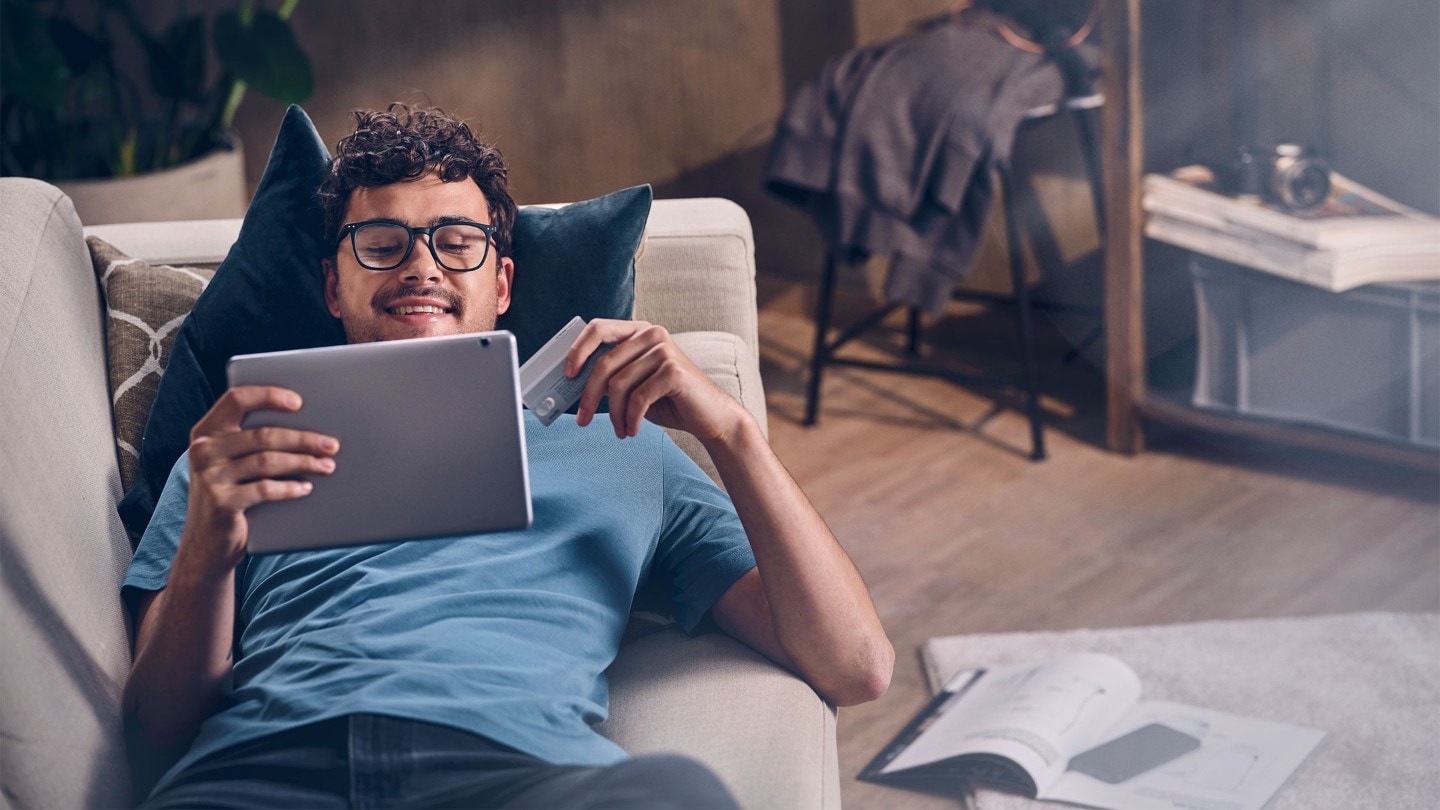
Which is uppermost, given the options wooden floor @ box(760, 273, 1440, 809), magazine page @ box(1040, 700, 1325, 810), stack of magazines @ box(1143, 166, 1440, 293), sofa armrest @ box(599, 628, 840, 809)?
sofa armrest @ box(599, 628, 840, 809)

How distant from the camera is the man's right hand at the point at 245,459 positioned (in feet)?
3.46

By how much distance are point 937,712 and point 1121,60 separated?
1220 millimetres

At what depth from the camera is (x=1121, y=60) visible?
253 centimetres

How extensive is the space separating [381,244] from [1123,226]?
1620 millimetres

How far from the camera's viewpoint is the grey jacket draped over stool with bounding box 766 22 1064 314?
2.55 meters

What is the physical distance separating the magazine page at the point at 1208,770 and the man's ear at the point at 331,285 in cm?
99

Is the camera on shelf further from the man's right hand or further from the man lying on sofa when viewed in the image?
the man's right hand

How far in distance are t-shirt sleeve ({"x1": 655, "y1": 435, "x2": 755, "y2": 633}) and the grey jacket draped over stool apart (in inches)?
53.6

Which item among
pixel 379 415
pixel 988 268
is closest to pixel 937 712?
pixel 379 415

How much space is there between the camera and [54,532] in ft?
3.80

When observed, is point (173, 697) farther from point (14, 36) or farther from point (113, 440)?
point (14, 36)

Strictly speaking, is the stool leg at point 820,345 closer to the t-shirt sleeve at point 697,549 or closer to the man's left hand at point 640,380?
the t-shirt sleeve at point 697,549

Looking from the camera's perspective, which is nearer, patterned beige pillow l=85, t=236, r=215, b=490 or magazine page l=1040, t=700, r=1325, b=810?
patterned beige pillow l=85, t=236, r=215, b=490

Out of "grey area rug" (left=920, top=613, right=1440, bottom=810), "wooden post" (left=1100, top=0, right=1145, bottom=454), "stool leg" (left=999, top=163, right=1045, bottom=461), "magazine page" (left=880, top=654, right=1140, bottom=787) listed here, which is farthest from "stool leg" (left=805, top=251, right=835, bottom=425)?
"magazine page" (left=880, top=654, right=1140, bottom=787)
